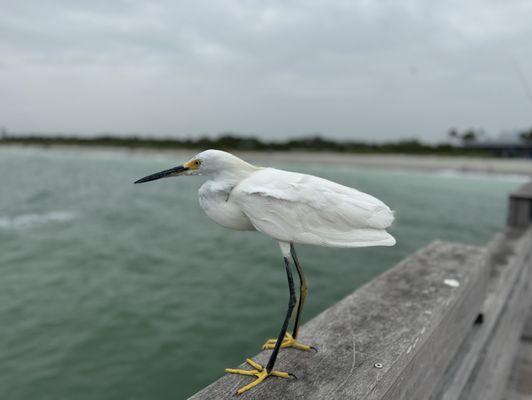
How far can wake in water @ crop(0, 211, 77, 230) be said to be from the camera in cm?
1412

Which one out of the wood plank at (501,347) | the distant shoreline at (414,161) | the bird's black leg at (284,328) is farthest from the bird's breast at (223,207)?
the distant shoreline at (414,161)

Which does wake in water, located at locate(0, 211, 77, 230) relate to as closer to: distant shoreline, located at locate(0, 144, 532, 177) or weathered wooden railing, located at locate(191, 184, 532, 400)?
weathered wooden railing, located at locate(191, 184, 532, 400)

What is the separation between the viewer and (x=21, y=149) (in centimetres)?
11438

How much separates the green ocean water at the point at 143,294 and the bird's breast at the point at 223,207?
13.6ft

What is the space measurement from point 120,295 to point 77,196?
1815 centimetres

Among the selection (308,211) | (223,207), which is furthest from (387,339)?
(223,207)

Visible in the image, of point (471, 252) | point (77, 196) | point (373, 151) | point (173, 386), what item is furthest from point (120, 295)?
point (373, 151)

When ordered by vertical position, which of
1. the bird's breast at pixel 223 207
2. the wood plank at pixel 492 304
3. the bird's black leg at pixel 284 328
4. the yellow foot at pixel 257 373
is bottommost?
the wood plank at pixel 492 304

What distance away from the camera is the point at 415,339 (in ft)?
5.87

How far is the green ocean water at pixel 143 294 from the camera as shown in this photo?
16.9 ft

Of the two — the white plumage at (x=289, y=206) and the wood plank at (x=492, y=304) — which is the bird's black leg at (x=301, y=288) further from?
the wood plank at (x=492, y=304)

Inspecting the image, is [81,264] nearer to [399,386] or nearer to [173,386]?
[173,386]

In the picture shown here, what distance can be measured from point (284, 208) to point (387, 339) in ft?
3.07

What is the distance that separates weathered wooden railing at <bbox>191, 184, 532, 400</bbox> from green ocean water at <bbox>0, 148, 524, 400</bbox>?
3602mm
